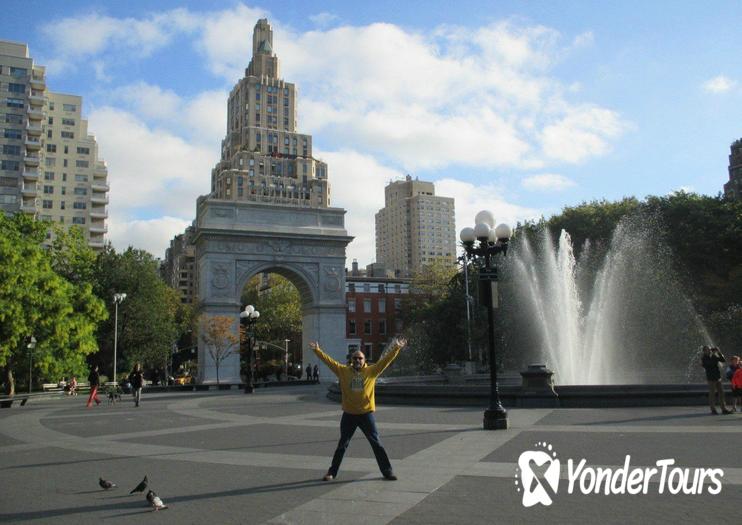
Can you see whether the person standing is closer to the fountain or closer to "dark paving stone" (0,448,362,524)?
the fountain

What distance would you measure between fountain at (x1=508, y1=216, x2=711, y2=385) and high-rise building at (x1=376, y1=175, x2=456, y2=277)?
123m

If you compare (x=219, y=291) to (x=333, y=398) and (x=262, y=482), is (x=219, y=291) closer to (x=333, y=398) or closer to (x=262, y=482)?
(x=333, y=398)

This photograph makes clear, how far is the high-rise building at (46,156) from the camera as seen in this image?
269ft

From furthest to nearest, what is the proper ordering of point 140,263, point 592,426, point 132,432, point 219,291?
point 140,263 → point 219,291 → point 132,432 → point 592,426

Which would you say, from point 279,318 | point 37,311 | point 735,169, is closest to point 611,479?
point 37,311

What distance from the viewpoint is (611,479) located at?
752 centimetres

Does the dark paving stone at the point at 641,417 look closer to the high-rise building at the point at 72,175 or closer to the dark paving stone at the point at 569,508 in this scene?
the dark paving stone at the point at 569,508

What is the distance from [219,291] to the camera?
1794 inches

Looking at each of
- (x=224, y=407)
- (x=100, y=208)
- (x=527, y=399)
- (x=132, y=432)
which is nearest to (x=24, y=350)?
(x=224, y=407)

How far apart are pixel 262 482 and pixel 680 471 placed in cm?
514

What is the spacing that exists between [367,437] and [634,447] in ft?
15.2

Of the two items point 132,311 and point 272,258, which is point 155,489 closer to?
point 272,258

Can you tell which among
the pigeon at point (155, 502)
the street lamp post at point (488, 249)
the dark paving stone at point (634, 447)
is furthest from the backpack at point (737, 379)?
the pigeon at point (155, 502)

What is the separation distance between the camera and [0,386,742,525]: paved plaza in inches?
250
